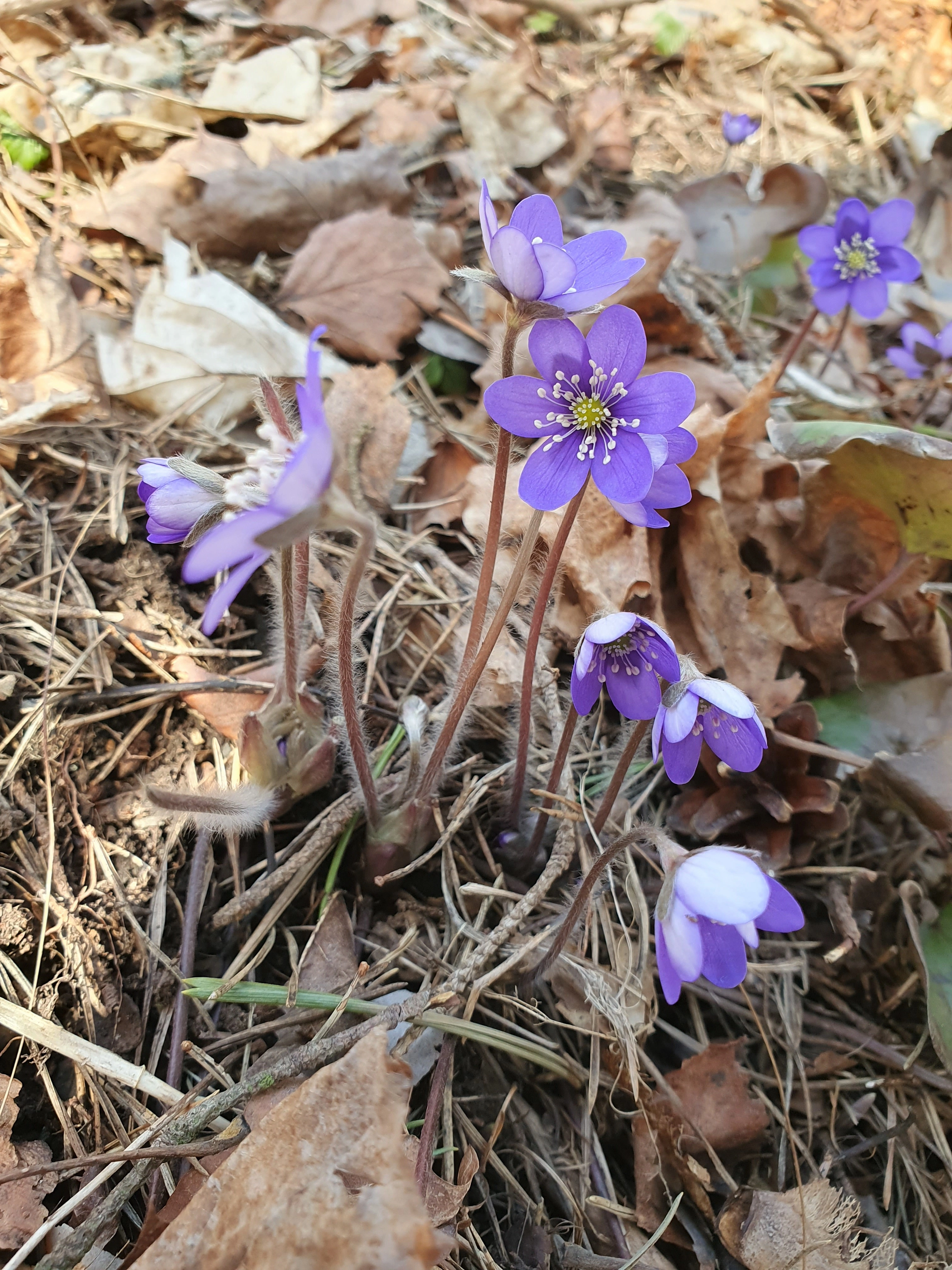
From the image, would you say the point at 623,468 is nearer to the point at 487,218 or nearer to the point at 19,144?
the point at 487,218

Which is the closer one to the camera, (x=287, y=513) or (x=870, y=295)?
(x=287, y=513)

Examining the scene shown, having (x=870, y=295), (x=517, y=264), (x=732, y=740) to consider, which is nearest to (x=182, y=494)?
(x=517, y=264)

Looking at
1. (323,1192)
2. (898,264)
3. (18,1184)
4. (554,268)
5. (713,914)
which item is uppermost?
(554,268)

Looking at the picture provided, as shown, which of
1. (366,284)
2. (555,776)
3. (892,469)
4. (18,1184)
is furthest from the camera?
(366,284)

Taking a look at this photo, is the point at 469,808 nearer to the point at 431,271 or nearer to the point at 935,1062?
the point at 935,1062

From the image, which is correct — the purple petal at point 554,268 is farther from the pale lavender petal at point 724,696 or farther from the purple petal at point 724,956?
the purple petal at point 724,956

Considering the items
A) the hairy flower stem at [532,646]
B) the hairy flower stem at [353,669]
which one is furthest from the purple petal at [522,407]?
the hairy flower stem at [353,669]

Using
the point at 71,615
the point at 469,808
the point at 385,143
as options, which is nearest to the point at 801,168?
the point at 385,143
